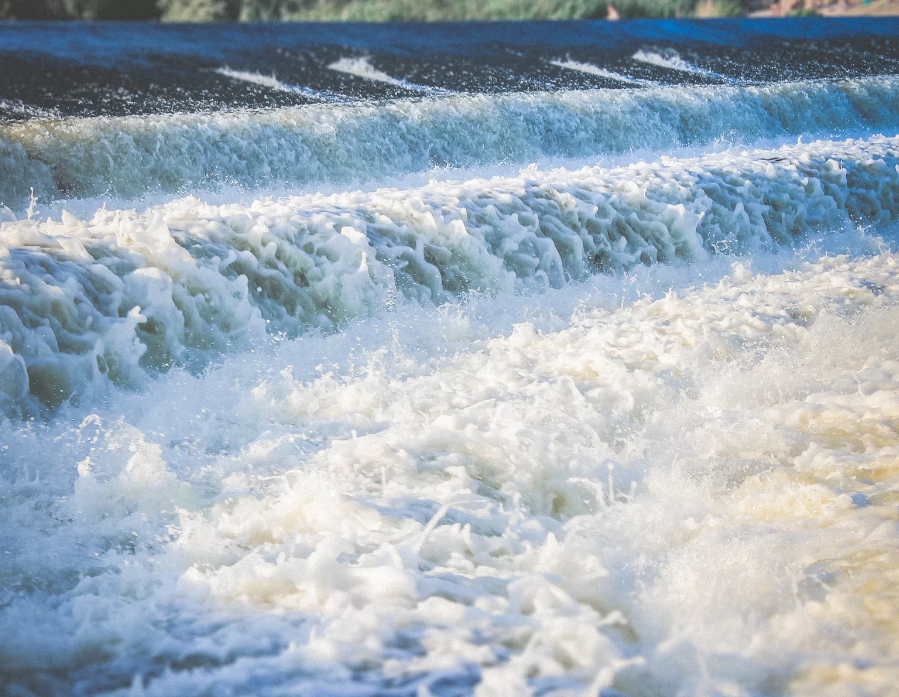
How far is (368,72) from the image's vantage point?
15297 millimetres

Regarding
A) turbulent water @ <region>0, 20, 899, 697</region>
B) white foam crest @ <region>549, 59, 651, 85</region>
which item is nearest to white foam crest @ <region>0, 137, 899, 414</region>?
turbulent water @ <region>0, 20, 899, 697</region>

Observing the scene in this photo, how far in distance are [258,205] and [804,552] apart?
16.7 feet

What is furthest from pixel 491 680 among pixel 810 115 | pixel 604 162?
pixel 810 115

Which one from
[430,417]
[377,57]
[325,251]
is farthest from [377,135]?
[430,417]

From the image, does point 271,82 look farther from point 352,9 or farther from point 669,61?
point 352,9

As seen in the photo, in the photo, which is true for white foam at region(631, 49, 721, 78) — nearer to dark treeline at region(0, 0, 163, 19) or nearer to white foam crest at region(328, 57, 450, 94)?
white foam crest at region(328, 57, 450, 94)

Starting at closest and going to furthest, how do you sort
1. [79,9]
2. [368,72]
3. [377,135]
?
[377,135]
[368,72]
[79,9]

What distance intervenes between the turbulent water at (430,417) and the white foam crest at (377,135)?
0.06m

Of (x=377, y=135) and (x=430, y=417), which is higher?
(x=377, y=135)

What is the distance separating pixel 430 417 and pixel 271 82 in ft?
36.6

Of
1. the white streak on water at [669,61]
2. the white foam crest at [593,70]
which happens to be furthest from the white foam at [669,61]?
the white foam crest at [593,70]

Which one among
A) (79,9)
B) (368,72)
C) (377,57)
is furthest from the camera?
(79,9)

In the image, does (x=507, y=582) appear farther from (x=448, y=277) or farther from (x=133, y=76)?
(x=133, y=76)

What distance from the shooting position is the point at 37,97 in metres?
11.2
